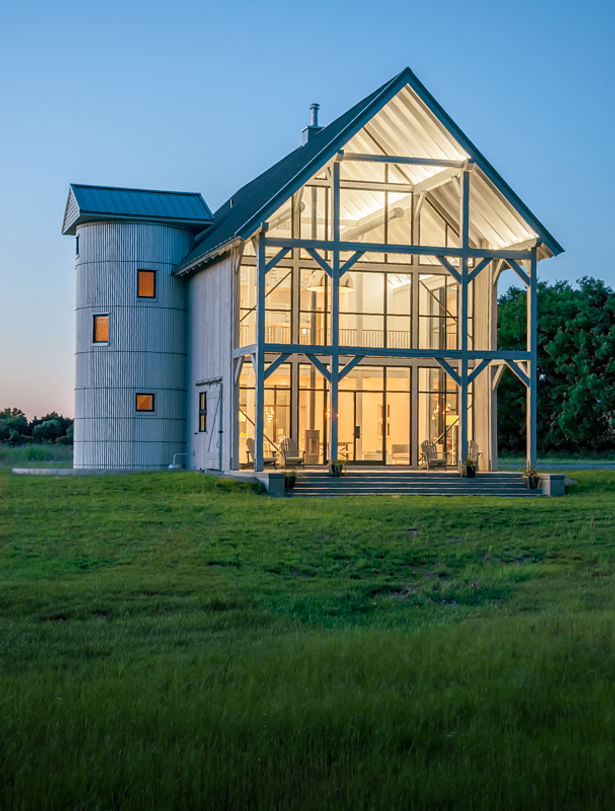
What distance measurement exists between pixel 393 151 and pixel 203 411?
9.25 meters

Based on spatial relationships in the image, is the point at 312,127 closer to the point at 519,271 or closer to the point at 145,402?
the point at 519,271

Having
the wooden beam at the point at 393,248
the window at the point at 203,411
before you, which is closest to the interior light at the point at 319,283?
the wooden beam at the point at 393,248

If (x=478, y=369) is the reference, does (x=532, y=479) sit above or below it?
below

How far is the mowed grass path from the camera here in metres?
5.84

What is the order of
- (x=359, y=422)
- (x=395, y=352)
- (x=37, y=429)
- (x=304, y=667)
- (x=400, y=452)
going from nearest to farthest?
(x=304, y=667) → (x=395, y=352) → (x=359, y=422) → (x=400, y=452) → (x=37, y=429)

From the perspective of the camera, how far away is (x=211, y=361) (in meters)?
30.5

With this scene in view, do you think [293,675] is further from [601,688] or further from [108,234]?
[108,234]

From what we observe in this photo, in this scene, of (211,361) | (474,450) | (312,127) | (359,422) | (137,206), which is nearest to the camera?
(474,450)

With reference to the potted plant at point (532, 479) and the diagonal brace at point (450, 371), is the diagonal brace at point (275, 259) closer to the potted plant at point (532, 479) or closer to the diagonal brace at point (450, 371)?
the diagonal brace at point (450, 371)

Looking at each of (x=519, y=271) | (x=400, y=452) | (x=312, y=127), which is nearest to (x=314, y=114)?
(x=312, y=127)

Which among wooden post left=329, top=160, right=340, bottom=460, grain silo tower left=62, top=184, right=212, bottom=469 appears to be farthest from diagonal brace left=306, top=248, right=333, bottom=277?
grain silo tower left=62, top=184, right=212, bottom=469

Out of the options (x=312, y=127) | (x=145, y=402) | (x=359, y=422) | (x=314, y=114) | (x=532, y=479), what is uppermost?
(x=314, y=114)

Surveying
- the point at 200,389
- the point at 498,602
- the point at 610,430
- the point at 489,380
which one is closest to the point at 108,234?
the point at 200,389

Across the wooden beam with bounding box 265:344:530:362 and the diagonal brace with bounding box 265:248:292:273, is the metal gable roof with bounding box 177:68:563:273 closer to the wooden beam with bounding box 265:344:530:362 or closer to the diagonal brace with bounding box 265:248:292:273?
the diagonal brace with bounding box 265:248:292:273
